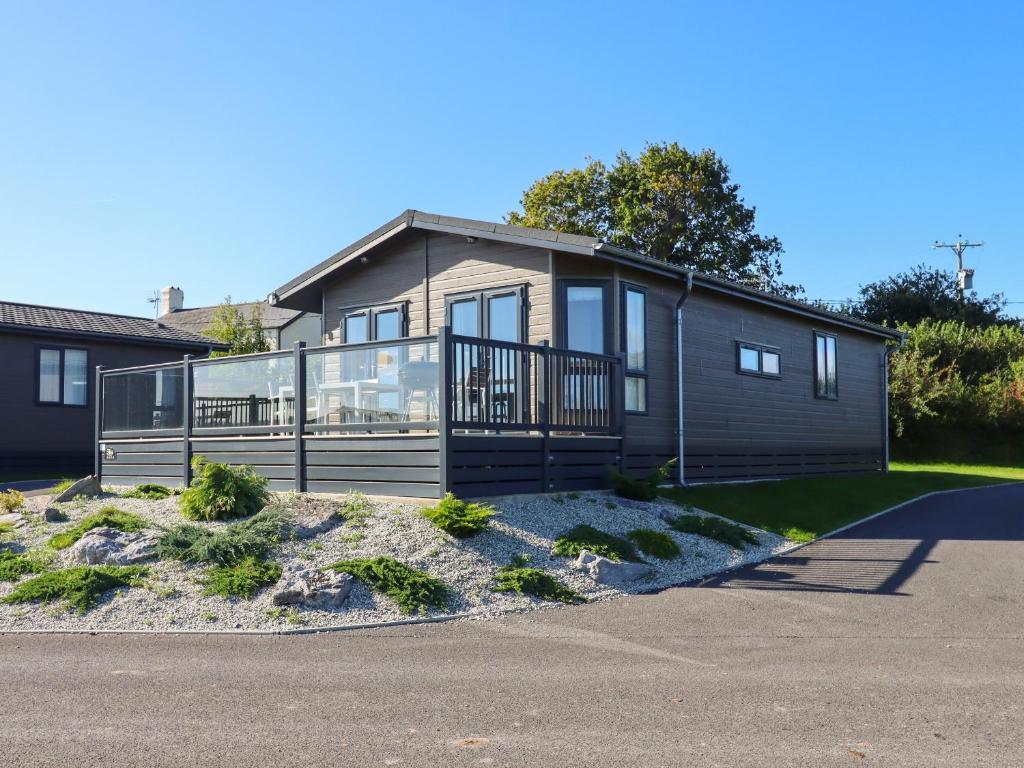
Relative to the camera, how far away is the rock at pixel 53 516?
419 inches

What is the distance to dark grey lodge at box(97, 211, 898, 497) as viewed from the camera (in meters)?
10.5

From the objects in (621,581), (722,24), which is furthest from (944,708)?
(722,24)

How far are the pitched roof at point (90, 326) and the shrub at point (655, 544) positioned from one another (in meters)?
16.4

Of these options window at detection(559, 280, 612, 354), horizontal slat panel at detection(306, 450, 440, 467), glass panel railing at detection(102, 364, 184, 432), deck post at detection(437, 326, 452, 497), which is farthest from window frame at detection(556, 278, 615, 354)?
glass panel railing at detection(102, 364, 184, 432)

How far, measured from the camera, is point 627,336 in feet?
46.4

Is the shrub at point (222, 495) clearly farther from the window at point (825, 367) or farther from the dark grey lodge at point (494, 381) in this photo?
the window at point (825, 367)

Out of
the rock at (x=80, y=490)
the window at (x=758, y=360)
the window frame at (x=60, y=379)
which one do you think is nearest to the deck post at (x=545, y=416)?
the rock at (x=80, y=490)

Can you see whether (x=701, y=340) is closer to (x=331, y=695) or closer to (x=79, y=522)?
(x=79, y=522)

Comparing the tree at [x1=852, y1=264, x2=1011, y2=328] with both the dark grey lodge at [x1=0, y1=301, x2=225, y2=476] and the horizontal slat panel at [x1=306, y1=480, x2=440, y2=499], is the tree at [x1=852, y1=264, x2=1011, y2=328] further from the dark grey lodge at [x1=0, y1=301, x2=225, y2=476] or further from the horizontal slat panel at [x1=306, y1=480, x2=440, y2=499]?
the horizontal slat panel at [x1=306, y1=480, x2=440, y2=499]

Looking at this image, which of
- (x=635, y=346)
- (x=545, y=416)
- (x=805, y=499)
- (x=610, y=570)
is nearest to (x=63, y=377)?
(x=635, y=346)

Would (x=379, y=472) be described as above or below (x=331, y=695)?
above

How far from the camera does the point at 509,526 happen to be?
31.8 feet

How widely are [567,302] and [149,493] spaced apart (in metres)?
6.28

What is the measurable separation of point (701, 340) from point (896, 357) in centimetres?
1922
